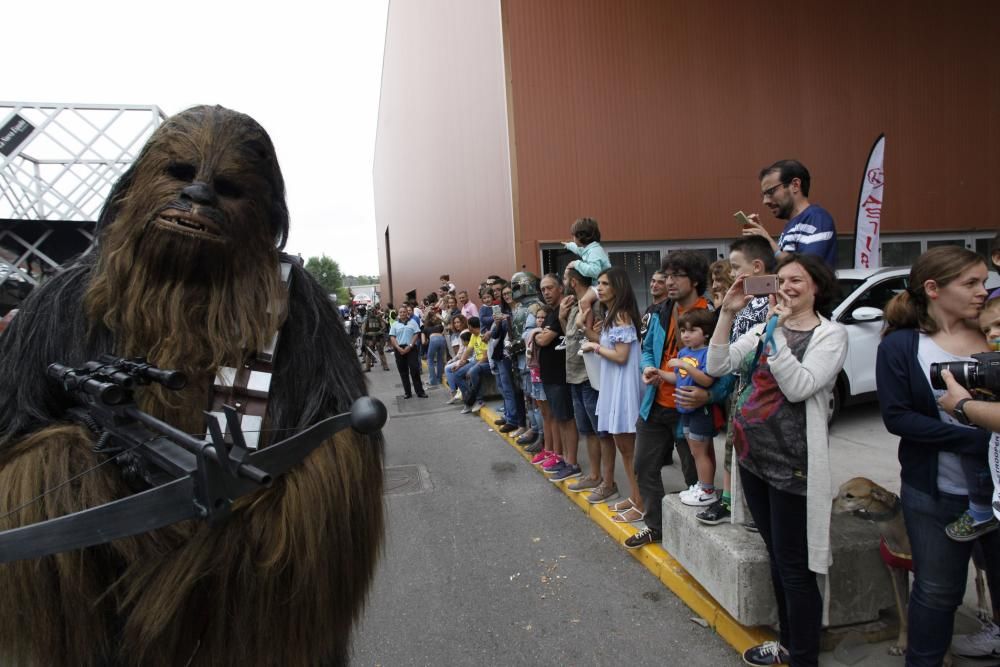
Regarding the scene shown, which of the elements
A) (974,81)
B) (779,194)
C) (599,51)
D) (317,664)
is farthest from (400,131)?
(317,664)

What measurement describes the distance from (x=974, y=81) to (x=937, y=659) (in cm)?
1473

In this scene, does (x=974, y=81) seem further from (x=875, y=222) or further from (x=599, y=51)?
(x=599, y=51)

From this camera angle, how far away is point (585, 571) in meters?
3.65

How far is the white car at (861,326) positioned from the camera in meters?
6.25

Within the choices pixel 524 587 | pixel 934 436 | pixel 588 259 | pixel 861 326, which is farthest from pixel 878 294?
pixel 524 587

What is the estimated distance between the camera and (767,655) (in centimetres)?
254

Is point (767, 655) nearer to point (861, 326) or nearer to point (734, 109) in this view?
point (861, 326)

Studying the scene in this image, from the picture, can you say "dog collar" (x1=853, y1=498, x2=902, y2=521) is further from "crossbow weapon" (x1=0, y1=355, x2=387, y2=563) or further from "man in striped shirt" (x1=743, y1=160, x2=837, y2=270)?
"crossbow weapon" (x1=0, y1=355, x2=387, y2=563)

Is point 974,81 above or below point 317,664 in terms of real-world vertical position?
above

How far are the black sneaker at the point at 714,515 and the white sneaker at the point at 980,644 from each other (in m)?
1.05

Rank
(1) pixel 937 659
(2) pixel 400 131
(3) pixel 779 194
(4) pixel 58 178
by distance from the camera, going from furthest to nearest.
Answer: (2) pixel 400 131 < (4) pixel 58 178 < (3) pixel 779 194 < (1) pixel 937 659

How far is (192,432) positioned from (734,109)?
11.2 metres

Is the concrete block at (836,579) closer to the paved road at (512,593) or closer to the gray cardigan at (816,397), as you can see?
the paved road at (512,593)

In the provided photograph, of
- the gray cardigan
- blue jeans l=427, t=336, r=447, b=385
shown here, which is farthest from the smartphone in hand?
blue jeans l=427, t=336, r=447, b=385
